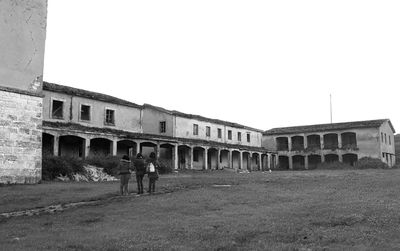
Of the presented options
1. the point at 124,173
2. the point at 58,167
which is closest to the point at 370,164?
the point at 58,167

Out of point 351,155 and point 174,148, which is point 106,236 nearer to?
point 174,148

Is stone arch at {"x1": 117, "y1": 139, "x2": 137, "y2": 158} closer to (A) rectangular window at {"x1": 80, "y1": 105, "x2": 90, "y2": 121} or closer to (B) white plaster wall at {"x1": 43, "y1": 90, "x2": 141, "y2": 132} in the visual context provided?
(B) white plaster wall at {"x1": 43, "y1": 90, "x2": 141, "y2": 132}

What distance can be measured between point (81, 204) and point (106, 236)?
14.9 ft

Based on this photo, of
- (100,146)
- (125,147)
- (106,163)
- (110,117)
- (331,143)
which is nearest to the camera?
(106,163)

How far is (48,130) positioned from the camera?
964 inches

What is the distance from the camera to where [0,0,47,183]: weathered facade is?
1747cm

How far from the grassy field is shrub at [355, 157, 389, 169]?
29174mm

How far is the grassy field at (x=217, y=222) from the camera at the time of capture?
662cm

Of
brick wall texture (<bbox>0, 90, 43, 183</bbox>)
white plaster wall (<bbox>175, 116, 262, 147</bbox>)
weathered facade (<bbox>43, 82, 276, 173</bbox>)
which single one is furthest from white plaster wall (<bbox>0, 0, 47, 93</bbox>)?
white plaster wall (<bbox>175, 116, 262, 147</bbox>)

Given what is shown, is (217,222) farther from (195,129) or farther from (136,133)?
(195,129)

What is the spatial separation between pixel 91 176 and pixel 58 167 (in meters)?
1.91

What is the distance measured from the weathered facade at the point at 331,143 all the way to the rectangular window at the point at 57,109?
95.6ft

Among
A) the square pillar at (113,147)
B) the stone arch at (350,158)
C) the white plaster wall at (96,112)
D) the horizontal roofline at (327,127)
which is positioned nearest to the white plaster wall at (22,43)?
the white plaster wall at (96,112)

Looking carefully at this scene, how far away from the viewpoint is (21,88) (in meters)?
18.1
